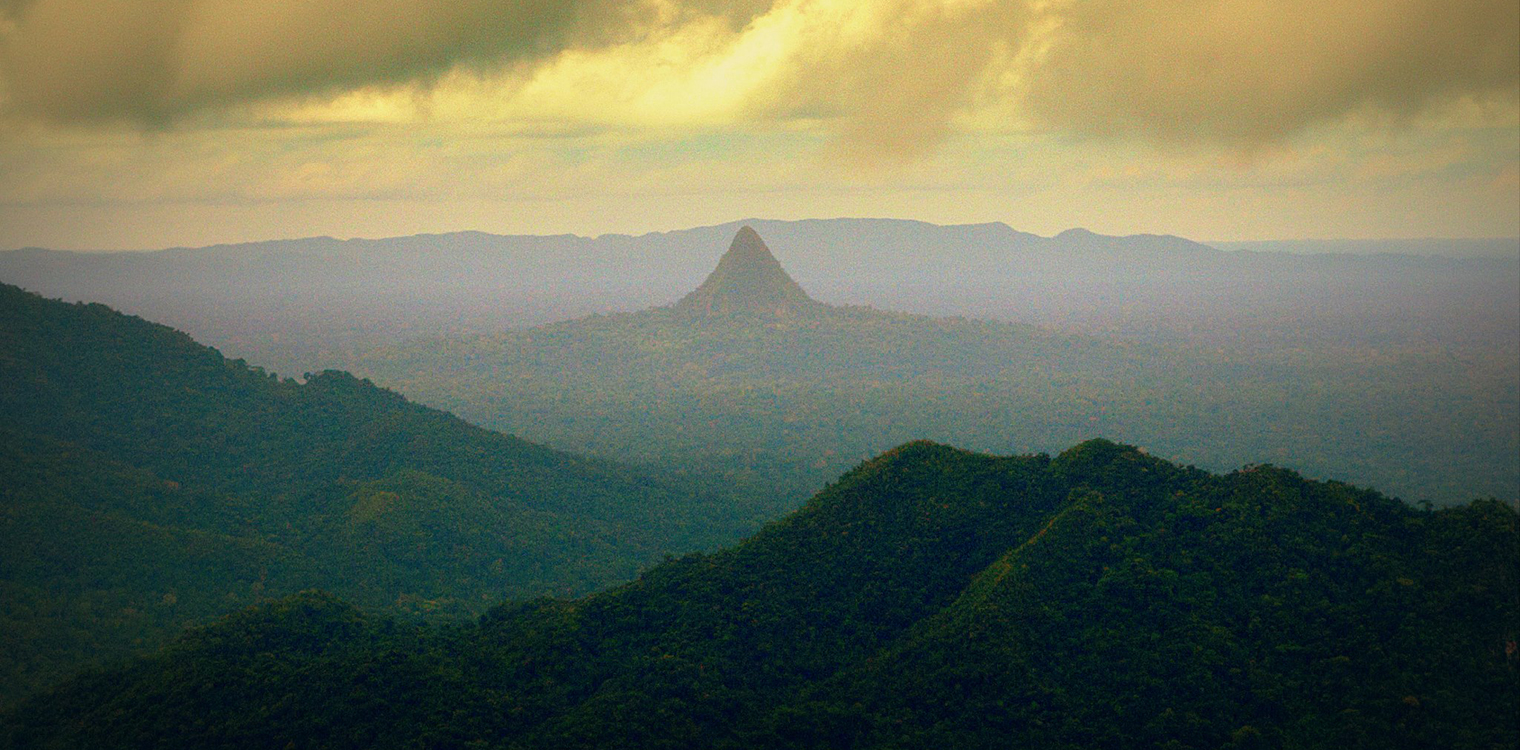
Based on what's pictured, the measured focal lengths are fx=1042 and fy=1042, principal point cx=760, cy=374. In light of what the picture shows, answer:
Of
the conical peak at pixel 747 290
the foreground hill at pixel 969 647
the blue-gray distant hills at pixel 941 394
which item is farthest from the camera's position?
the conical peak at pixel 747 290

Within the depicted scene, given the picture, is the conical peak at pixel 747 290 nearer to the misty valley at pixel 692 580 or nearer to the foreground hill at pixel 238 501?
the misty valley at pixel 692 580

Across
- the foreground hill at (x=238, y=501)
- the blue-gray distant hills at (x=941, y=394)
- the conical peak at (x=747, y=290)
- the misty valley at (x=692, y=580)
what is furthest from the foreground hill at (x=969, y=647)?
the conical peak at (x=747, y=290)

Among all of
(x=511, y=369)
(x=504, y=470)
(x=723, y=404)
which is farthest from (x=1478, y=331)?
(x=504, y=470)

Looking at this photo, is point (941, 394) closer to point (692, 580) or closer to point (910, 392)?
point (910, 392)

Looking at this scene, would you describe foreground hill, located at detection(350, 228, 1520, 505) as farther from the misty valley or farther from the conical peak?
the misty valley

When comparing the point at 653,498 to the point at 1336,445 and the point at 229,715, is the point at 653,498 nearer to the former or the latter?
the point at 229,715

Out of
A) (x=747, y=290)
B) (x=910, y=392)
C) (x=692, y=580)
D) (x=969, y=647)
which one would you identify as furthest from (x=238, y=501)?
(x=747, y=290)

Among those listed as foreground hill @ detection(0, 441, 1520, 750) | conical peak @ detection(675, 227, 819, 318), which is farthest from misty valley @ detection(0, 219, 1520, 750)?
conical peak @ detection(675, 227, 819, 318)
